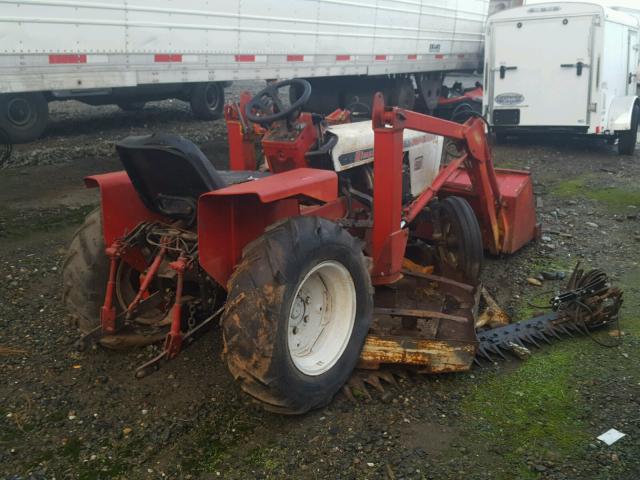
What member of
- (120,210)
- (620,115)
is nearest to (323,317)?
(120,210)

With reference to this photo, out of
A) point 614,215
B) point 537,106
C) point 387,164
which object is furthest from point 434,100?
point 387,164

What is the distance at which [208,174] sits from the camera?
303 centimetres

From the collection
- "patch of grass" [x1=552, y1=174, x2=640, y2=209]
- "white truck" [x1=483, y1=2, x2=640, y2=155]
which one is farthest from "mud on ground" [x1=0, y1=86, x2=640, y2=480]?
"white truck" [x1=483, y1=2, x2=640, y2=155]

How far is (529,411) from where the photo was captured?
126 inches

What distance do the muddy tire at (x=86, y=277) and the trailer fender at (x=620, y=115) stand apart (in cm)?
928

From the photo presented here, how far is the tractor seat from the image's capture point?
2.98 meters

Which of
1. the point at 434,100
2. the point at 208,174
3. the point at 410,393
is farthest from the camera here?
the point at 434,100

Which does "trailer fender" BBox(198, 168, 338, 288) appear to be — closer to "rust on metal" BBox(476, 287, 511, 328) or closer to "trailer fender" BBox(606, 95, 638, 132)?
"rust on metal" BBox(476, 287, 511, 328)

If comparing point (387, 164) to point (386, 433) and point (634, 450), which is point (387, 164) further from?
point (634, 450)

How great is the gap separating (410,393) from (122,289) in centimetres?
169

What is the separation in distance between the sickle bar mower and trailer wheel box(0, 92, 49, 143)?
6.06 meters

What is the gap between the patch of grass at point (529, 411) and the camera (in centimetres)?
289

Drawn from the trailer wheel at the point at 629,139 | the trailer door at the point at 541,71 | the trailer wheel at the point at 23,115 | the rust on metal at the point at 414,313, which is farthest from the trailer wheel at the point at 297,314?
the trailer wheel at the point at 629,139

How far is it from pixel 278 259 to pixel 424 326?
1347 mm
